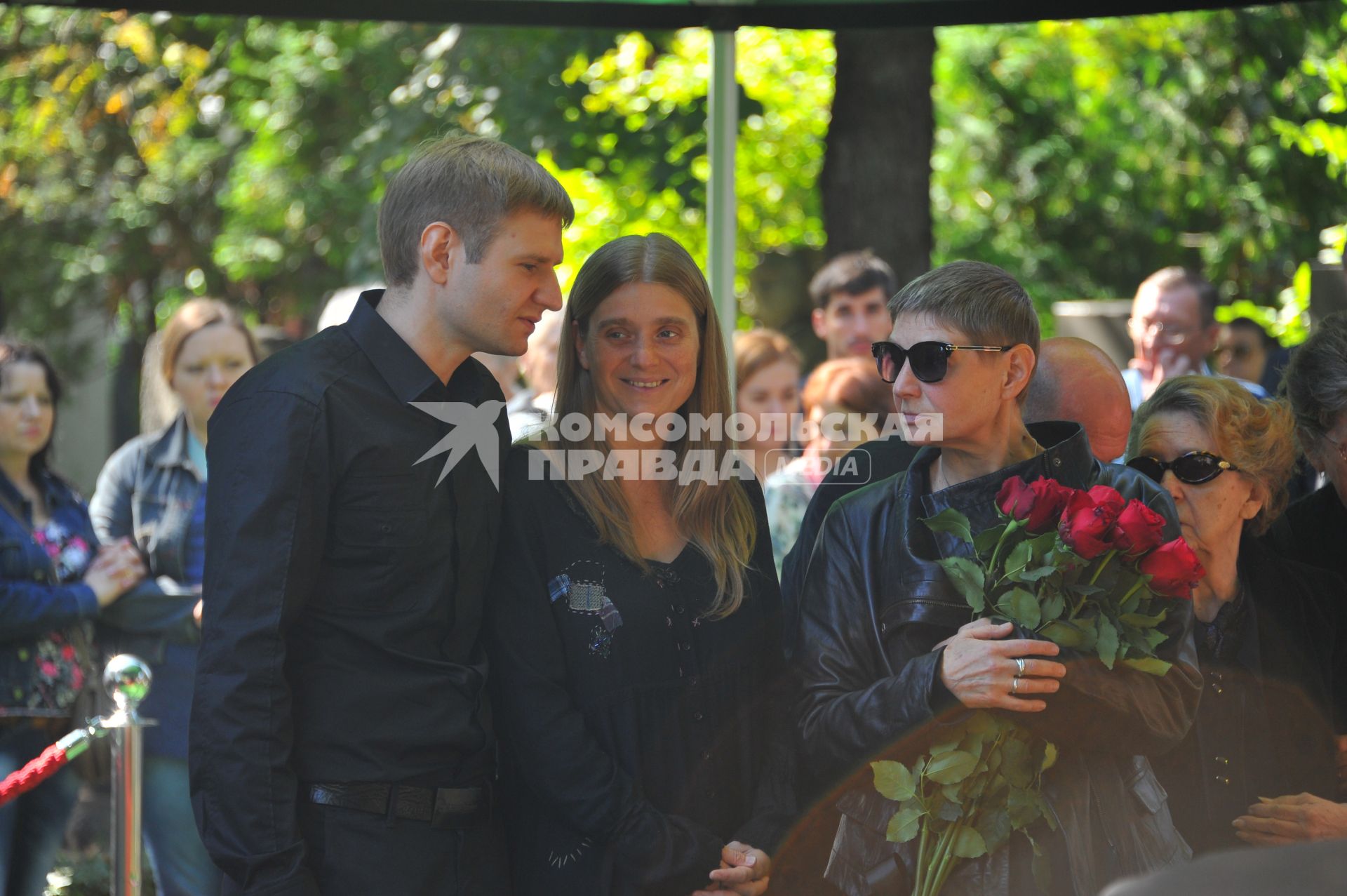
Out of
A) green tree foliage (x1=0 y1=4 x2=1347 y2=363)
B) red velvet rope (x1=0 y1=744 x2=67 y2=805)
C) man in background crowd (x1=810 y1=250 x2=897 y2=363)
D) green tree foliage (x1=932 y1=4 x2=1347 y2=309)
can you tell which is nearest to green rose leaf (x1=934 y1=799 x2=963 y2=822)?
red velvet rope (x1=0 y1=744 x2=67 y2=805)

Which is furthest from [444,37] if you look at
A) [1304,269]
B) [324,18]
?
[1304,269]

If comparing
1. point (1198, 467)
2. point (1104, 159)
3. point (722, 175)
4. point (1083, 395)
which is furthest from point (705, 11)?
point (1104, 159)

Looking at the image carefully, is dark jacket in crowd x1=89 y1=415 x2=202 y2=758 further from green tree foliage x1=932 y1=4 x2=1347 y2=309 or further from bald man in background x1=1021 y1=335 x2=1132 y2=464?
green tree foliage x1=932 y1=4 x2=1347 y2=309

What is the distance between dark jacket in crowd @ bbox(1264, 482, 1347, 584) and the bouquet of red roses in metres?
A: 0.99

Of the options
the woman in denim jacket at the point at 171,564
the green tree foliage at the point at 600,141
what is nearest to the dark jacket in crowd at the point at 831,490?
the woman in denim jacket at the point at 171,564

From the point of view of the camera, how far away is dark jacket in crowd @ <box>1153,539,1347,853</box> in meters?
2.88

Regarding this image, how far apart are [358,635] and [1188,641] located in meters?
1.59

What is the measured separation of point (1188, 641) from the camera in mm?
2689

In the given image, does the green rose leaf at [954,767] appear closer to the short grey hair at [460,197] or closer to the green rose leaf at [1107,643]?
the green rose leaf at [1107,643]

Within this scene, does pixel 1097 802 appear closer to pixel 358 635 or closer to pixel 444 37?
pixel 358 635

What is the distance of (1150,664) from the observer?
2.43m

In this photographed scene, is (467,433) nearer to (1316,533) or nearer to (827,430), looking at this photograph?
(1316,533)

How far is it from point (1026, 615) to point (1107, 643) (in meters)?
0.14

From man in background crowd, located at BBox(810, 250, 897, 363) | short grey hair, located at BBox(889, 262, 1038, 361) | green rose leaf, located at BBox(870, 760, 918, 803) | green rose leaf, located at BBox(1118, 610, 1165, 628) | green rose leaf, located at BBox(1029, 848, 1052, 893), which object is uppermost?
man in background crowd, located at BBox(810, 250, 897, 363)
